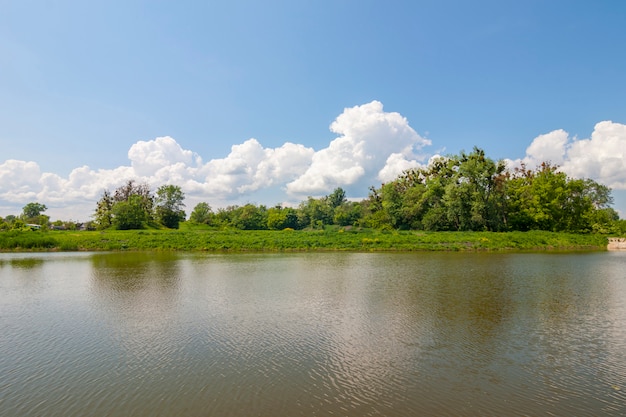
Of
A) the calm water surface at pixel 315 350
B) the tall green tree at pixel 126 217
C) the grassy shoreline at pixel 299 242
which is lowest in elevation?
the calm water surface at pixel 315 350

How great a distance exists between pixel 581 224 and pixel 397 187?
33066mm

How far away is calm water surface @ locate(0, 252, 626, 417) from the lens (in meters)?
7.06

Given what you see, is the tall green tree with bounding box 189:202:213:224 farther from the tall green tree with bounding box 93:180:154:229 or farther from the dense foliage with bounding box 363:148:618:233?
the dense foliage with bounding box 363:148:618:233

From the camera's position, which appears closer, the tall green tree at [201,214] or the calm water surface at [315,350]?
the calm water surface at [315,350]

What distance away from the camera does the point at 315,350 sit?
9.98 m

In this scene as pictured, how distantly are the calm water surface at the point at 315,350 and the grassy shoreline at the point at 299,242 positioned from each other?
30186mm

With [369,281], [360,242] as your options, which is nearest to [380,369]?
[369,281]

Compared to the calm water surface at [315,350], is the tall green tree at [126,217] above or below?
above

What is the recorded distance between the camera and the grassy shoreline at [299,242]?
5006cm

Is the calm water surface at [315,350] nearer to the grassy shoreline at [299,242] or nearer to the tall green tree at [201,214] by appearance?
the grassy shoreline at [299,242]

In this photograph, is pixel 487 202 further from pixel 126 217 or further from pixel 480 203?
pixel 126 217

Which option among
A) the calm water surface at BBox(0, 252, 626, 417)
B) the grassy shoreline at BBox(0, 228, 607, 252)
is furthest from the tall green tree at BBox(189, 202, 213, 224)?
the calm water surface at BBox(0, 252, 626, 417)

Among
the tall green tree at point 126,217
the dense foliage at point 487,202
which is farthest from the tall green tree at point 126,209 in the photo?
the dense foliage at point 487,202

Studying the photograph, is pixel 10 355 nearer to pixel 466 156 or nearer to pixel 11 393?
pixel 11 393
